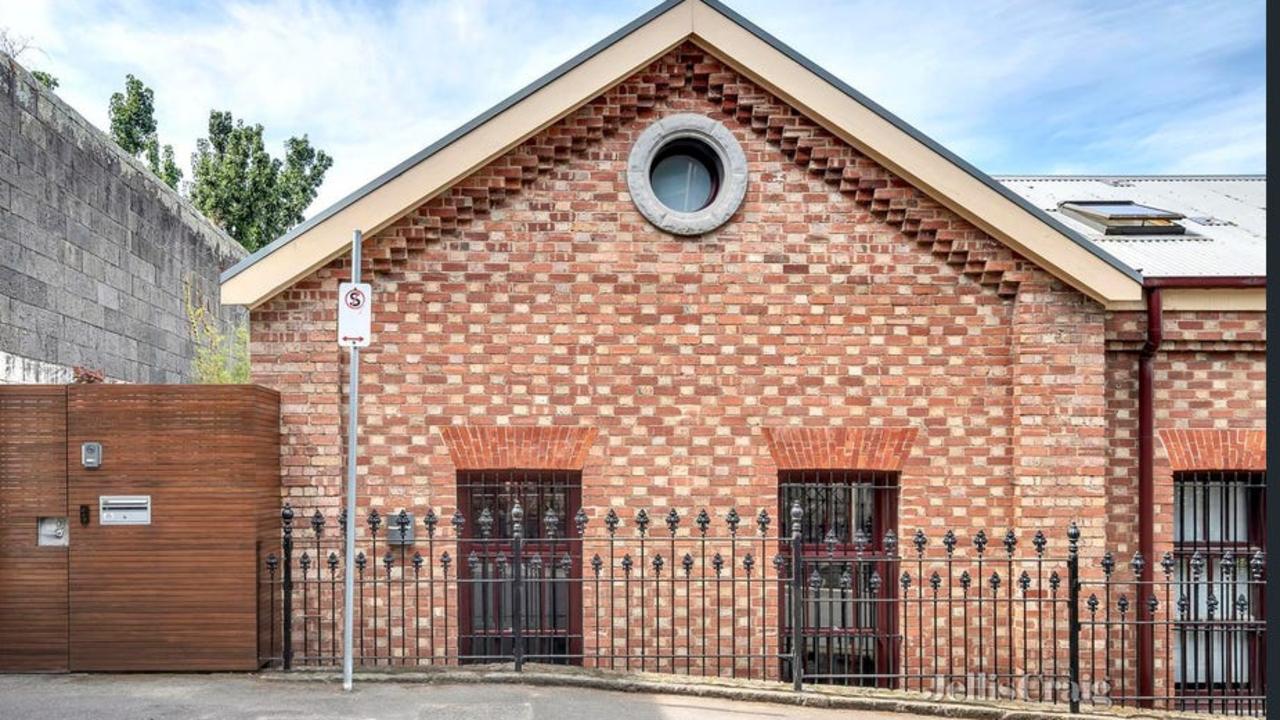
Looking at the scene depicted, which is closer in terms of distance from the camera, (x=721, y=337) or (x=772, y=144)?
(x=721, y=337)

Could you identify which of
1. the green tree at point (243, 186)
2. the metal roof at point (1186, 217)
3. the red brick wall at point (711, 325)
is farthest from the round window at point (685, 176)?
the green tree at point (243, 186)

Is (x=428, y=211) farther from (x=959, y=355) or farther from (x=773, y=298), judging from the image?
(x=959, y=355)

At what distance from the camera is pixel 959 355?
28.7 feet

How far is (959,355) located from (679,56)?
11.7 ft

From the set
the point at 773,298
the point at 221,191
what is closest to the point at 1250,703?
the point at 773,298

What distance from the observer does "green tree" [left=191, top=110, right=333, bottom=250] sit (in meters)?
31.4

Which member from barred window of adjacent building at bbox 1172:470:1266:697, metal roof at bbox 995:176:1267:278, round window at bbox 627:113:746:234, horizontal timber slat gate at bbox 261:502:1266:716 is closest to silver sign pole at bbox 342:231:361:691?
horizontal timber slat gate at bbox 261:502:1266:716

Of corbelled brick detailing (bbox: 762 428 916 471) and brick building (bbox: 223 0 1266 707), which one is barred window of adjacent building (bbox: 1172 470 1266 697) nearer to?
brick building (bbox: 223 0 1266 707)

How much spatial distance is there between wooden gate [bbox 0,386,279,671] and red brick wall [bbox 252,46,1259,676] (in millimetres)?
1185

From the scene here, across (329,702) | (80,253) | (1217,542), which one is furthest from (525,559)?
(1217,542)

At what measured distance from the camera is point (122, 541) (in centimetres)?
750

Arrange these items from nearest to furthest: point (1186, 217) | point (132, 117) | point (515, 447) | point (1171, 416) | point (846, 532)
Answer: point (515, 447) → point (846, 532) → point (1171, 416) → point (1186, 217) → point (132, 117)

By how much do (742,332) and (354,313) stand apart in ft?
11.0

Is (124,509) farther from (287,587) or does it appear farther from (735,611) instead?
(735,611)
